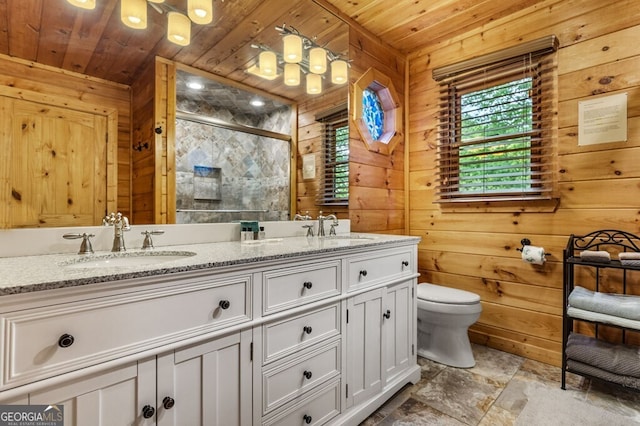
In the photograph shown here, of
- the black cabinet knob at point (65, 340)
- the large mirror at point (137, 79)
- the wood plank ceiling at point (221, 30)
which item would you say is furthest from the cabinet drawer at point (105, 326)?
the wood plank ceiling at point (221, 30)

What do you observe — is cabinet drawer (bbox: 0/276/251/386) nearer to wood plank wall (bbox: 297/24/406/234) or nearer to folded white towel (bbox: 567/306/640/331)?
wood plank wall (bbox: 297/24/406/234)

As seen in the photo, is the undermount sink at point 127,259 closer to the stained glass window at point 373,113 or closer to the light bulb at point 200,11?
the light bulb at point 200,11

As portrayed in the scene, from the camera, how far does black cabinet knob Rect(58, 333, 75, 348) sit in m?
0.77

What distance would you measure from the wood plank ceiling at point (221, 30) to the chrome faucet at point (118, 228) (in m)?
0.59

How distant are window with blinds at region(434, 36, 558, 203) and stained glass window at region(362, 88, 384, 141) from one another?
48 cm

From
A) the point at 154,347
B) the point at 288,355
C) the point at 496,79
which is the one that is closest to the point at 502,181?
the point at 496,79

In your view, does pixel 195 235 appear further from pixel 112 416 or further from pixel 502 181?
pixel 502 181

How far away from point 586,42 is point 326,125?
1.70 m

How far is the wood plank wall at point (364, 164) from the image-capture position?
2145 millimetres

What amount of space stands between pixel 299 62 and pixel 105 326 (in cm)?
182

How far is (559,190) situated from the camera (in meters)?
2.14

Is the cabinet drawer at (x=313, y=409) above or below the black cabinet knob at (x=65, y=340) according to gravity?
below

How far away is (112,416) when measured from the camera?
0.85 m

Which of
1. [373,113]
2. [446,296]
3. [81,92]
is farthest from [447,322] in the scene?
[81,92]
